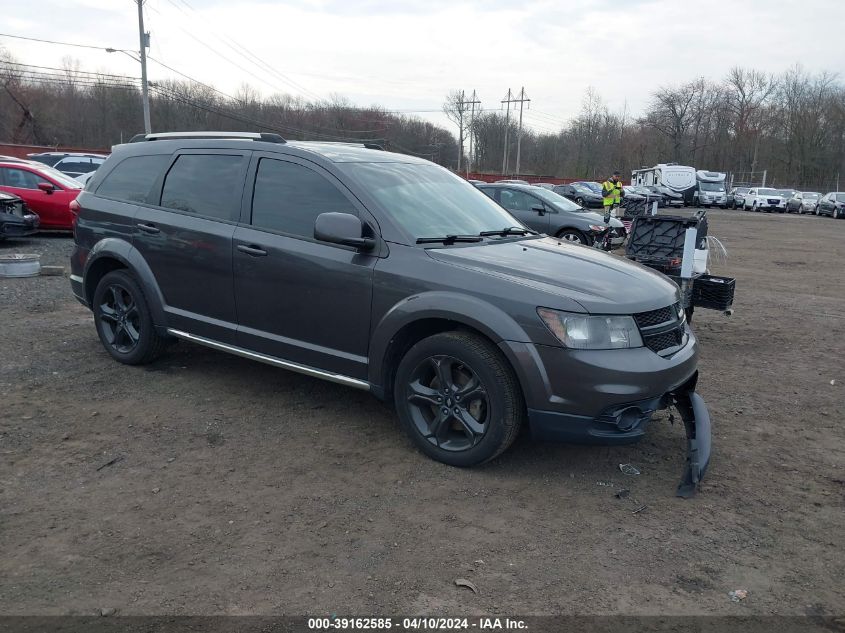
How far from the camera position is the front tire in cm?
553

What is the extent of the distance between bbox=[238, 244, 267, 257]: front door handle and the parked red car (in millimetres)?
10473

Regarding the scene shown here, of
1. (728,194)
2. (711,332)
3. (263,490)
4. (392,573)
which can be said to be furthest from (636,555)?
(728,194)

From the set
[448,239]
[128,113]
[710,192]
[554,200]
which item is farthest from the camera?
[128,113]

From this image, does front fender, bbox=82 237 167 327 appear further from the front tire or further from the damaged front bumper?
the damaged front bumper

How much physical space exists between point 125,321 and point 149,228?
922 millimetres

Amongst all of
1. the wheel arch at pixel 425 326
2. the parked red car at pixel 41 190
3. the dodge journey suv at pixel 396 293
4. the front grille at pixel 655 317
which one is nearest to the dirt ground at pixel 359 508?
the dodge journey suv at pixel 396 293

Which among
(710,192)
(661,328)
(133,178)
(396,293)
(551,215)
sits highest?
(710,192)

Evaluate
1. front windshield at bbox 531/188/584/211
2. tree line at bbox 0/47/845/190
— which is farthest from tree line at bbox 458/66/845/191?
front windshield at bbox 531/188/584/211

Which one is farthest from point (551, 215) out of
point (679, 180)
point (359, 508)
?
point (679, 180)

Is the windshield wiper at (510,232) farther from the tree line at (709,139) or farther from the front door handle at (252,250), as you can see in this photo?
the tree line at (709,139)

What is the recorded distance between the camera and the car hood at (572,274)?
379 cm

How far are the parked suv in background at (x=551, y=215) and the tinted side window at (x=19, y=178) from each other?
30.0 ft

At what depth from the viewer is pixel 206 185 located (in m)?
5.15

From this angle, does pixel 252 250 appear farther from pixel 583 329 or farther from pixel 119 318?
pixel 583 329
